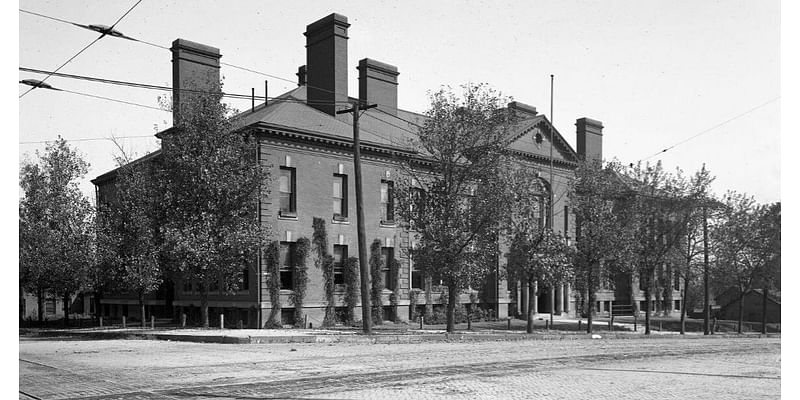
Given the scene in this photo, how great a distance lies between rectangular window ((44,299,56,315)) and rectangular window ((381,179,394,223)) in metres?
18.0

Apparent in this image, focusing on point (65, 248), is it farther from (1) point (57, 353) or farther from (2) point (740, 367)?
(2) point (740, 367)

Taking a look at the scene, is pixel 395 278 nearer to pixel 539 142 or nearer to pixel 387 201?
pixel 387 201

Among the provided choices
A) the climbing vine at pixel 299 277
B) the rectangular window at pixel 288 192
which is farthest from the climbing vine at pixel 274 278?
the rectangular window at pixel 288 192

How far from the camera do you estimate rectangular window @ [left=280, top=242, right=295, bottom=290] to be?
3222cm

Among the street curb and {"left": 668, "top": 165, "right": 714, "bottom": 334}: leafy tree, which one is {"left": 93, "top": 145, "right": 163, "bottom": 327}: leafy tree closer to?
the street curb

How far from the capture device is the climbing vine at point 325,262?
33.2 metres

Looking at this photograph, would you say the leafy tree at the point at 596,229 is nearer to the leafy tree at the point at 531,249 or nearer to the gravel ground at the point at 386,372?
the leafy tree at the point at 531,249

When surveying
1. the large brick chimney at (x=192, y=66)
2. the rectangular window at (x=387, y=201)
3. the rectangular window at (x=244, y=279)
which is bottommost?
the rectangular window at (x=244, y=279)

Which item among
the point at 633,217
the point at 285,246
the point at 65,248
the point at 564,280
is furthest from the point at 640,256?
the point at 65,248

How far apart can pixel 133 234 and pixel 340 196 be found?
9.57 metres

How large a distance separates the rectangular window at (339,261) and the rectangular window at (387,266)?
242 cm

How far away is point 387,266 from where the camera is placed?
36.5 m

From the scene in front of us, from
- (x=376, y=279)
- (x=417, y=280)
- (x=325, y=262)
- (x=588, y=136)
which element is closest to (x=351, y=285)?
(x=376, y=279)

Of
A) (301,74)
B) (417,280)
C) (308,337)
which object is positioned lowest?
(308,337)
